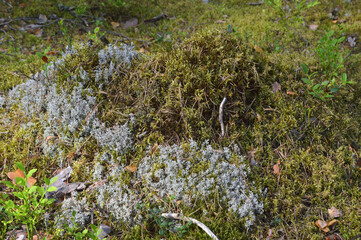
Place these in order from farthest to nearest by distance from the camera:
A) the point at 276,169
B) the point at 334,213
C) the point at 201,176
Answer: the point at 276,169 → the point at 201,176 → the point at 334,213

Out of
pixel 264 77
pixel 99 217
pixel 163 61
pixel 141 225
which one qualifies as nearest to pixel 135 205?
pixel 141 225

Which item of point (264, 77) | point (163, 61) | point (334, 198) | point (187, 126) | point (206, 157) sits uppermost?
point (163, 61)

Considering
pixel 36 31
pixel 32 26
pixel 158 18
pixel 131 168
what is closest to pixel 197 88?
pixel 131 168

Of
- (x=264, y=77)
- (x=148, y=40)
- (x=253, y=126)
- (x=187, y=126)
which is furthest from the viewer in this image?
(x=148, y=40)

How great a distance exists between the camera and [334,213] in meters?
2.79

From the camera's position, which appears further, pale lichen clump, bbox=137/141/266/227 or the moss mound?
the moss mound

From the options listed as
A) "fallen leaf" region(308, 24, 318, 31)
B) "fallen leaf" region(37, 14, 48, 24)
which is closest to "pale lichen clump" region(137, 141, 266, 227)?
"fallen leaf" region(308, 24, 318, 31)

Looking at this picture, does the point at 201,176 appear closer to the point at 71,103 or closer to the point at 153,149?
the point at 153,149

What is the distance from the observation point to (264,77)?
380 cm

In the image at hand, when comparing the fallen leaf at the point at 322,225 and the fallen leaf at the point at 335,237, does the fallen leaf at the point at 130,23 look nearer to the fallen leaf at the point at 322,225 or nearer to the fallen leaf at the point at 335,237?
the fallen leaf at the point at 322,225

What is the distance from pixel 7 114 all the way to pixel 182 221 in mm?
2929

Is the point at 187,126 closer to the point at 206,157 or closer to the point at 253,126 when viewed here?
the point at 206,157

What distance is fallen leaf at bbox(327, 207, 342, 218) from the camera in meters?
2.78

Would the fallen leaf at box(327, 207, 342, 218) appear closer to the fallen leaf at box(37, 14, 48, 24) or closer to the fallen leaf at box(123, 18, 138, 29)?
the fallen leaf at box(123, 18, 138, 29)
